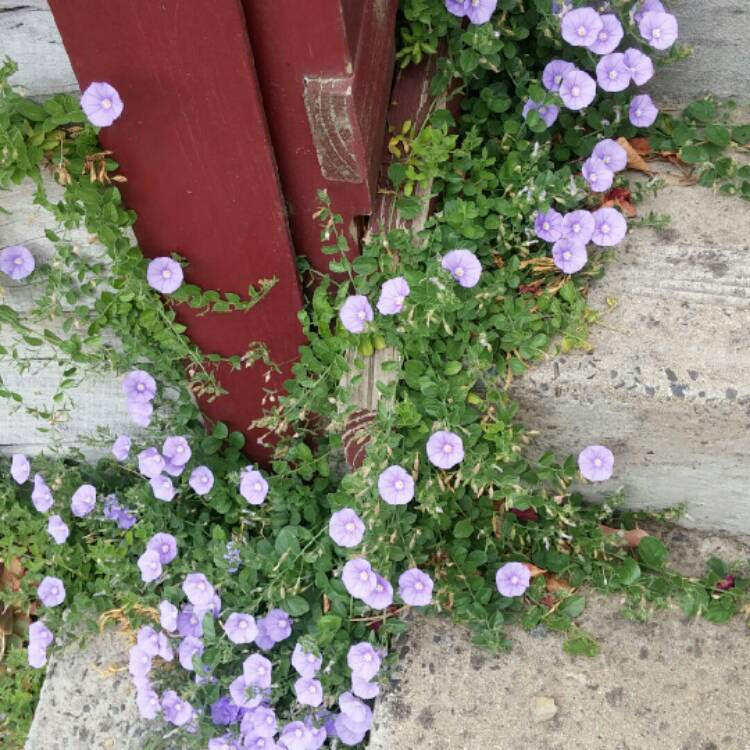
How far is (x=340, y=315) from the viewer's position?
163cm

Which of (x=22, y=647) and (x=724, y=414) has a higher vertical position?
(x=724, y=414)

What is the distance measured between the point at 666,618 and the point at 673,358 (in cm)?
55

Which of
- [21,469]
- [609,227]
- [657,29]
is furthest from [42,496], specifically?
[657,29]

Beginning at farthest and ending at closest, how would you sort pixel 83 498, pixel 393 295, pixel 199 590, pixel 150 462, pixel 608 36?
pixel 83 498
pixel 150 462
pixel 199 590
pixel 608 36
pixel 393 295

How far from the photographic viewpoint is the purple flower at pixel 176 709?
176 cm

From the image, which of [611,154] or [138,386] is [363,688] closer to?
[138,386]

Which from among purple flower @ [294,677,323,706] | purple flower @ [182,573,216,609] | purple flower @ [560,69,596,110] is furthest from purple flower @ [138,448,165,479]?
purple flower @ [560,69,596,110]

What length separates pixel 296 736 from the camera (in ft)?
5.45

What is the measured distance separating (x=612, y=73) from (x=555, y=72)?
117mm

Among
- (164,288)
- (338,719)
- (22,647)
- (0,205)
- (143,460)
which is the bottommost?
(22,647)

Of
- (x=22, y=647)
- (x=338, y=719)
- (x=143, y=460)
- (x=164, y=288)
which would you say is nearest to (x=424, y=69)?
(x=164, y=288)

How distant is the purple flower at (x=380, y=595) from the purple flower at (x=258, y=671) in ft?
0.87

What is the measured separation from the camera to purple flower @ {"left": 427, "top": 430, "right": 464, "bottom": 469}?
1.59 m

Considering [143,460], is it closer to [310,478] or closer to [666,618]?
[310,478]
